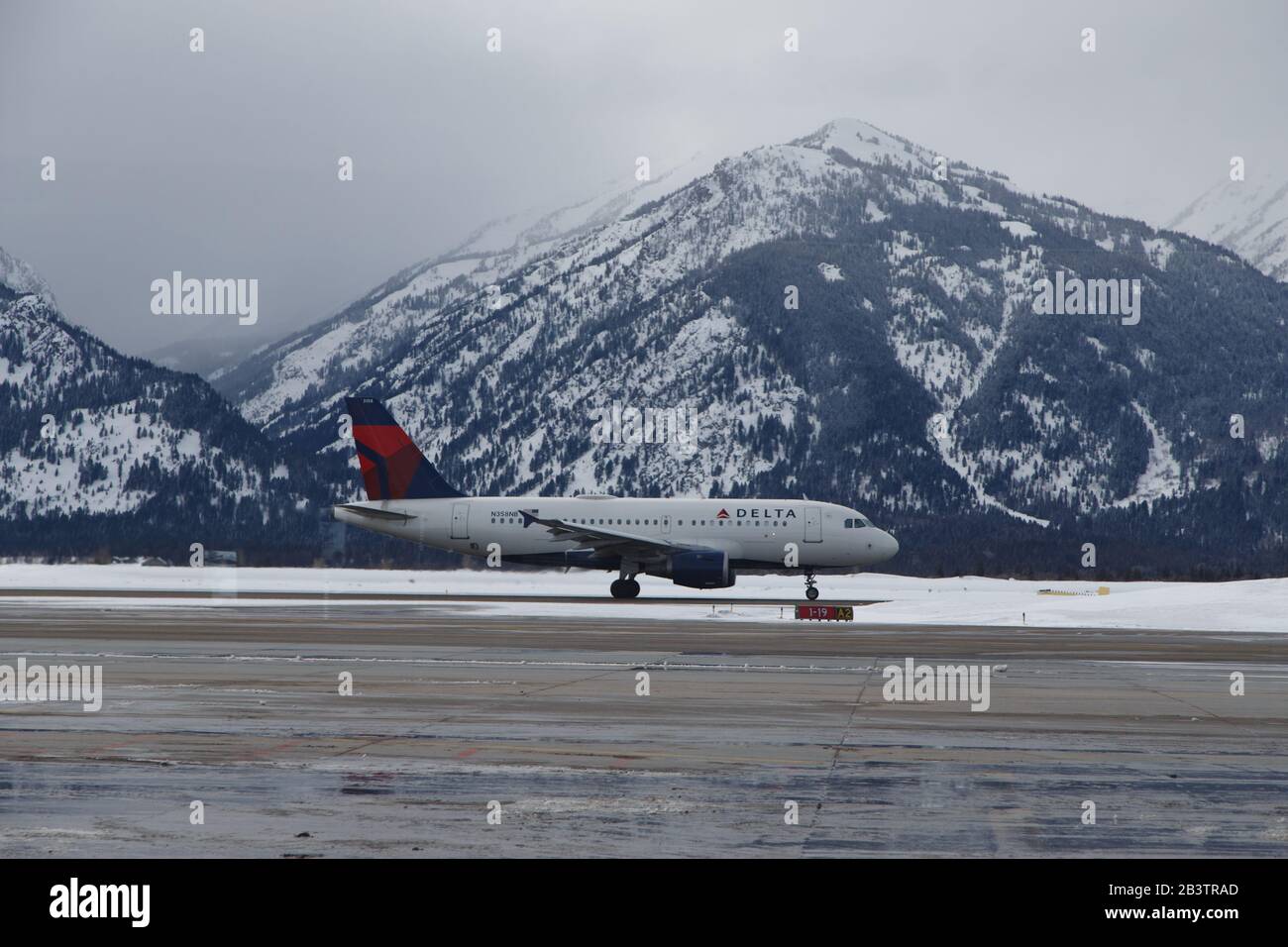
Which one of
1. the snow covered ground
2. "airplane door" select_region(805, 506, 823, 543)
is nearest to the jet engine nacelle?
the snow covered ground

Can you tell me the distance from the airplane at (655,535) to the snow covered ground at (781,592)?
1.82 m

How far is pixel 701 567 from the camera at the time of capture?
164 feet

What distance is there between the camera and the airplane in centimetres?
5134

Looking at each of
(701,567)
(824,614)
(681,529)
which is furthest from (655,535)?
(824,614)

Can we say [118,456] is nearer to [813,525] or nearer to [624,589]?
[624,589]

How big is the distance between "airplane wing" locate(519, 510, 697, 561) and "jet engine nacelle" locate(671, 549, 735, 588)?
65cm

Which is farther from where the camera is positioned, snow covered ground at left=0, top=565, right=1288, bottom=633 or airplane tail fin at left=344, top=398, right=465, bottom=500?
airplane tail fin at left=344, top=398, right=465, bottom=500

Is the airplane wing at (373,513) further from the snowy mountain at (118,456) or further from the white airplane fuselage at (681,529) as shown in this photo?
the snowy mountain at (118,456)

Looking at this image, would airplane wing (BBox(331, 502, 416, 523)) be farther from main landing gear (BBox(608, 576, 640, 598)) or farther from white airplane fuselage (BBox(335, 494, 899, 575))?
main landing gear (BBox(608, 576, 640, 598))

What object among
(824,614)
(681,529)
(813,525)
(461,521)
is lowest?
(824,614)

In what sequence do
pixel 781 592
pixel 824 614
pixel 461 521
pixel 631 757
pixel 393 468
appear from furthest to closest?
pixel 781 592 → pixel 393 468 → pixel 461 521 → pixel 824 614 → pixel 631 757

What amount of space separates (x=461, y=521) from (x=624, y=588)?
752 centimetres

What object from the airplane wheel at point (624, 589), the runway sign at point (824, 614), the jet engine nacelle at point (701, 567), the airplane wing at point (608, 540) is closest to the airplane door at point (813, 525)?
the jet engine nacelle at point (701, 567)

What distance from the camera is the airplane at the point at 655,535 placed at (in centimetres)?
5134
